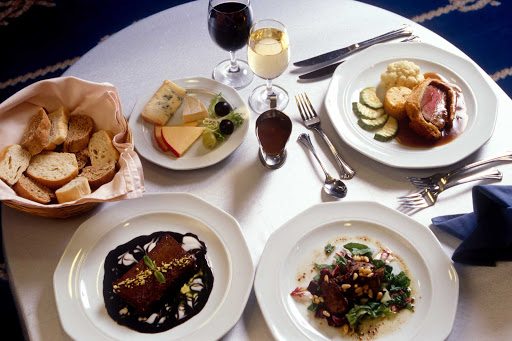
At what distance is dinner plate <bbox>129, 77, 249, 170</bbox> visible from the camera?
63.1 inches

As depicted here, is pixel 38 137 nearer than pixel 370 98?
Yes

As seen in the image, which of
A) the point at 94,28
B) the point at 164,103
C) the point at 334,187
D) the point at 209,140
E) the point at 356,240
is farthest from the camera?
the point at 94,28

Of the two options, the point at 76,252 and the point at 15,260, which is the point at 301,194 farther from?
the point at 15,260

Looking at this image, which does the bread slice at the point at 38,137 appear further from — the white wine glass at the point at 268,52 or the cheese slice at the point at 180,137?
the white wine glass at the point at 268,52

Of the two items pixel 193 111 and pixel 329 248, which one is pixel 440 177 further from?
pixel 193 111

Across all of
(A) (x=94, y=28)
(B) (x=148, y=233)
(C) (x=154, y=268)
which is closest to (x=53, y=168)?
(B) (x=148, y=233)

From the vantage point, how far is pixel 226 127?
165 centimetres

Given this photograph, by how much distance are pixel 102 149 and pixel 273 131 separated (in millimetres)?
570

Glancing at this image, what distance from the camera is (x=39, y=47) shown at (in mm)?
3404

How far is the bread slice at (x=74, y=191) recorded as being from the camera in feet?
4.60

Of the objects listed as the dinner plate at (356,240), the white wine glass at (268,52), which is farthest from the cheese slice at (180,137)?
the dinner plate at (356,240)

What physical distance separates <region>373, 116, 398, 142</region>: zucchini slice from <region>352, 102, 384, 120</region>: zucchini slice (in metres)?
0.05

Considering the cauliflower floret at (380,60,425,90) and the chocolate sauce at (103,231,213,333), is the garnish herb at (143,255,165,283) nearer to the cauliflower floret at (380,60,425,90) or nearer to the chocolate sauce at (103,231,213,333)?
the chocolate sauce at (103,231,213,333)

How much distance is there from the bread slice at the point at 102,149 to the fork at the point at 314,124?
68cm
